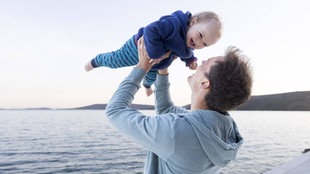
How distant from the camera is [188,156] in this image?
190 cm

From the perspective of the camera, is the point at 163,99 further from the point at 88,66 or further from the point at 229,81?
the point at 88,66

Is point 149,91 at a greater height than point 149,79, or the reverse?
point 149,79

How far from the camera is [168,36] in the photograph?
2.54 meters

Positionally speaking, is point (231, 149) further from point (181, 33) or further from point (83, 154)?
point (83, 154)

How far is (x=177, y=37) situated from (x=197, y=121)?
2.72 ft

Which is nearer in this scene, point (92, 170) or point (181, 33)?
point (181, 33)

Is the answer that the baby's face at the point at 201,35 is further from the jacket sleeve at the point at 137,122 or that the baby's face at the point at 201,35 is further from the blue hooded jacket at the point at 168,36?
the jacket sleeve at the point at 137,122

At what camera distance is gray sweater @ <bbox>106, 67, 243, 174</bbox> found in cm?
187

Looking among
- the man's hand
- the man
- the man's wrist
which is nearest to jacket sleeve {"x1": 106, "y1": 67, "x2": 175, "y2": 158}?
the man

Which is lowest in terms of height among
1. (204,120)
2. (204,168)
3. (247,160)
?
(247,160)

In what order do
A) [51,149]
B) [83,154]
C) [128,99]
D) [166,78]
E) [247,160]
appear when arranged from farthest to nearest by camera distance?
[51,149] < [83,154] < [247,160] < [166,78] < [128,99]

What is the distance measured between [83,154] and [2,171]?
29.0 ft

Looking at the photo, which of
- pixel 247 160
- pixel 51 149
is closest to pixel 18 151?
pixel 51 149

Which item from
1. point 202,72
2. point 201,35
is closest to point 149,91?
point 201,35
